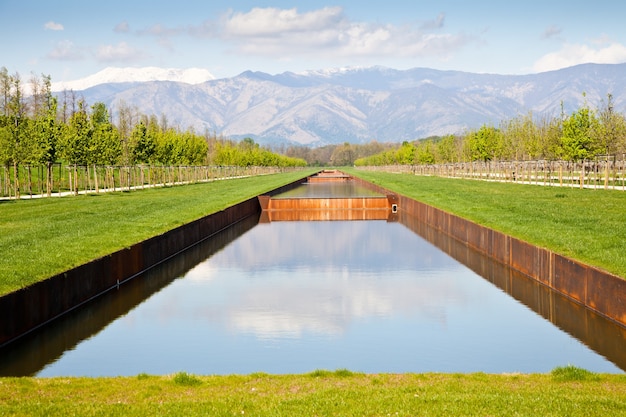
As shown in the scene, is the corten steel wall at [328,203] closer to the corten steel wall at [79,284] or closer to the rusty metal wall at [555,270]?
the rusty metal wall at [555,270]

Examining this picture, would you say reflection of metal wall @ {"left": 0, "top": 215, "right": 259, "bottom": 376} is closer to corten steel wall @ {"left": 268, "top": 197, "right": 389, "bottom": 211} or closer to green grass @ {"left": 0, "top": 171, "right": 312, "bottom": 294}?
green grass @ {"left": 0, "top": 171, "right": 312, "bottom": 294}

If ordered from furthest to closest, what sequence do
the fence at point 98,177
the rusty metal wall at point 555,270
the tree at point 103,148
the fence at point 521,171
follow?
the fence at point 521,171
the tree at point 103,148
the fence at point 98,177
the rusty metal wall at point 555,270

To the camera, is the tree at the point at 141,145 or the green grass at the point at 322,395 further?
the tree at the point at 141,145

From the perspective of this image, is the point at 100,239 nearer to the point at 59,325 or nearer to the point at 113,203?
the point at 59,325

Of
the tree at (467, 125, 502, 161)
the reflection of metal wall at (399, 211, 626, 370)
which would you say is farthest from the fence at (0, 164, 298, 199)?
the tree at (467, 125, 502, 161)

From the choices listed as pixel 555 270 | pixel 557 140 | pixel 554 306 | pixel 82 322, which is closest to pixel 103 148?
pixel 82 322

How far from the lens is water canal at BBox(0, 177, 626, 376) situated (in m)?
13.7

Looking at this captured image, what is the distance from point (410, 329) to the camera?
1642 centimetres

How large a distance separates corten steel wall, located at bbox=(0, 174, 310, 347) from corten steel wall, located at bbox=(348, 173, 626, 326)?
38.7ft

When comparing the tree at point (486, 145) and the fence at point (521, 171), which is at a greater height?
the tree at point (486, 145)

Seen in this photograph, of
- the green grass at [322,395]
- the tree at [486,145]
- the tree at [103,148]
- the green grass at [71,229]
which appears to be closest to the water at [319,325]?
the green grass at [71,229]

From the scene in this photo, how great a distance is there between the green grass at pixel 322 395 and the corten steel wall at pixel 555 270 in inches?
207

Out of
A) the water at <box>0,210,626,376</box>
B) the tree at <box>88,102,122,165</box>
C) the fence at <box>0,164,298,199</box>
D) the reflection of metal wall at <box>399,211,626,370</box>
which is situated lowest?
the water at <box>0,210,626,376</box>

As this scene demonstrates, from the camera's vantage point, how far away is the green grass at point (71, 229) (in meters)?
17.4
